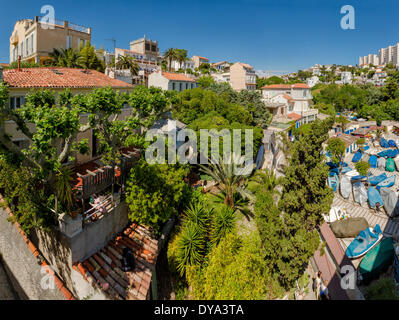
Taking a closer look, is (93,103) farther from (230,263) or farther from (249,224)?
(249,224)

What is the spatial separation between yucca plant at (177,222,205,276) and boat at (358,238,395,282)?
972 cm

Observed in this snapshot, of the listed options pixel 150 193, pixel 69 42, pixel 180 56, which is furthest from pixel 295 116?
pixel 150 193

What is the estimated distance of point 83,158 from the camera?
57.3 ft

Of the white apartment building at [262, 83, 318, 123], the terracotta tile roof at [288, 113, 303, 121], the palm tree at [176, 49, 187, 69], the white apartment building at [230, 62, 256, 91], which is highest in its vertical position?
the palm tree at [176, 49, 187, 69]

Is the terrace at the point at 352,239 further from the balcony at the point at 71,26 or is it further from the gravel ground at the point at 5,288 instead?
the balcony at the point at 71,26

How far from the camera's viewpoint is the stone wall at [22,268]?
9.56 meters

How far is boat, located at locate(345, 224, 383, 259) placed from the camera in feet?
50.1

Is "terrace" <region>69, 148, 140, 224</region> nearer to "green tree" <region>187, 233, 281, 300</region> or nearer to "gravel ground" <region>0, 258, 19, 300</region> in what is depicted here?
"gravel ground" <region>0, 258, 19, 300</region>

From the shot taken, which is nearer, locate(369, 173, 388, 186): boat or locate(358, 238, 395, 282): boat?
locate(358, 238, 395, 282): boat

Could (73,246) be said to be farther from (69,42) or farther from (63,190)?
(69,42)

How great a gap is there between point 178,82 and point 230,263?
109 feet

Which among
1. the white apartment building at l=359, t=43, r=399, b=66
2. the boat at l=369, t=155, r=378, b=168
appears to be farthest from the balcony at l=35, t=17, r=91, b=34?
the white apartment building at l=359, t=43, r=399, b=66

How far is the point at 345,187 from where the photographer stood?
78.0ft

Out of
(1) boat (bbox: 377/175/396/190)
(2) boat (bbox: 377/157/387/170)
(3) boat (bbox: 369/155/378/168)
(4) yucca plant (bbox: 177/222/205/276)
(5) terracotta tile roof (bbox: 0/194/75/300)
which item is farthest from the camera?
(3) boat (bbox: 369/155/378/168)
